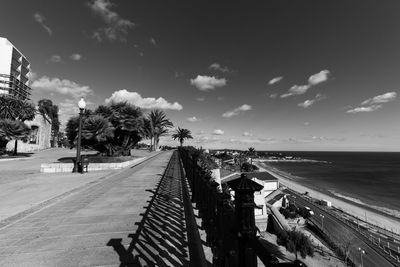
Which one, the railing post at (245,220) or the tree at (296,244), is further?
the tree at (296,244)

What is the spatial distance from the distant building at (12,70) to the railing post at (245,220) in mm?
76844

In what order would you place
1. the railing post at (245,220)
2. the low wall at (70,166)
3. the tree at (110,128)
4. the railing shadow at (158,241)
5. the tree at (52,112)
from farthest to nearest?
the tree at (52,112) → the tree at (110,128) → the low wall at (70,166) → the railing shadow at (158,241) → the railing post at (245,220)

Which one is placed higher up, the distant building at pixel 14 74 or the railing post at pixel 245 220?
the distant building at pixel 14 74

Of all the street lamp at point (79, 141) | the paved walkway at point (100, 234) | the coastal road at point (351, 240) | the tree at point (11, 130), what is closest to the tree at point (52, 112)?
the tree at point (11, 130)

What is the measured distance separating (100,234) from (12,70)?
88.1 metres

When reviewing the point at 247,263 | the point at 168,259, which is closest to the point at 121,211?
the point at 168,259

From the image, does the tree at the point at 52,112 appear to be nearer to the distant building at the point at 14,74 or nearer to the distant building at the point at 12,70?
the distant building at the point at 14,74

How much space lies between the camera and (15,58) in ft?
218

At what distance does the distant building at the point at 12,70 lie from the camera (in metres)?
61.8

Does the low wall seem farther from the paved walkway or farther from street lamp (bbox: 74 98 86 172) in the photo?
the paved walkway

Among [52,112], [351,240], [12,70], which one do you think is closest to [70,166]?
[351,240]

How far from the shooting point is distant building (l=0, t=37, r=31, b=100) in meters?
61.8

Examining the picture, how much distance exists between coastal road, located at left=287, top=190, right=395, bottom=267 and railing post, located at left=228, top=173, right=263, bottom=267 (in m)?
22.0

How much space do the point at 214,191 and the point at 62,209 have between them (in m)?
4.78
